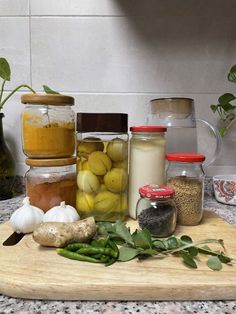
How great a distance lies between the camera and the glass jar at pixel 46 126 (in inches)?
24.9

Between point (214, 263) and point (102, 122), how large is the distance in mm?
354

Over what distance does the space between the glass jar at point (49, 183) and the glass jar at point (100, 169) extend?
0.09 feet

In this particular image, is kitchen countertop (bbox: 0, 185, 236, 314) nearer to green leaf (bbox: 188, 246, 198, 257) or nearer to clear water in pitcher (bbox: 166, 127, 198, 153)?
green leaf (bbox: 188, 246, 198, 257)

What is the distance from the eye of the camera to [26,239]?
1.81ft

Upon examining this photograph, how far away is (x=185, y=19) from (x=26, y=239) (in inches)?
31.2

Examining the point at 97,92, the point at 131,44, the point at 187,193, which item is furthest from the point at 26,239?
the point at 131,44

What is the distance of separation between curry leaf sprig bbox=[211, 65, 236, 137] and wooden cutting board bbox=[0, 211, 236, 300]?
54 cm

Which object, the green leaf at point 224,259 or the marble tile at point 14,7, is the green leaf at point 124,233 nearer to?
the green leaf at point 224,259

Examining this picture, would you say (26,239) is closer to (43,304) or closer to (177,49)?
(43,304)

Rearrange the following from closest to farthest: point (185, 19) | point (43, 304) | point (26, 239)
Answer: point (43, 304)
point (26, 239)
point (185, 19)

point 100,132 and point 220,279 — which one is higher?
point 100,132

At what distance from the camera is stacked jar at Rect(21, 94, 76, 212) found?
638 mm

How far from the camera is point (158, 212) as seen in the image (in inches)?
22.5

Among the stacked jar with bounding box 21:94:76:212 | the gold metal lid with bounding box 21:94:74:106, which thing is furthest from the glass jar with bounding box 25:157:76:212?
the gold metal lid with bounding box 21:94:74:106
